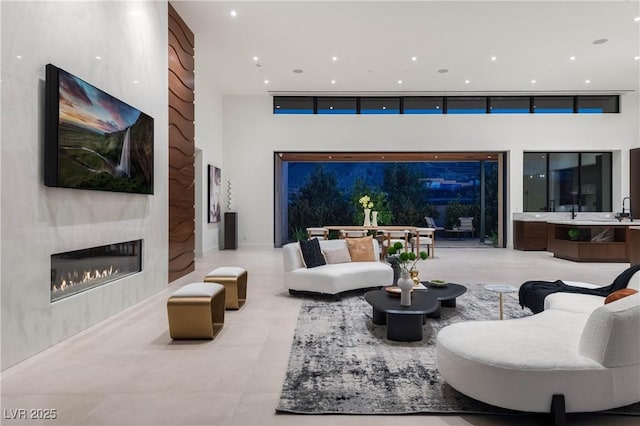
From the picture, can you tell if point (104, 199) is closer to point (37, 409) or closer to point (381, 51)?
point (37, 409)

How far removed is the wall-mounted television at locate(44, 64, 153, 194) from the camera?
3240 mm

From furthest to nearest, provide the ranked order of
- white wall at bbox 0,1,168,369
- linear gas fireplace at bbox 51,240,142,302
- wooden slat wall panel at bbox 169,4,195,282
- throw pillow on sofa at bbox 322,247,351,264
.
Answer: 1. wooden slat wall panel at bbox 169,4,195,282
2. throw pillow on sofa at bbox 322,247,351,264
3. linear gas fireplace at bbox 51,240,142,302
4. white wall at bbox 0,1,168,369

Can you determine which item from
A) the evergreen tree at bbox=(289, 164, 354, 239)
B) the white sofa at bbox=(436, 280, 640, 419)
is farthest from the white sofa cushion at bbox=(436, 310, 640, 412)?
the evergreen tree at bbox=(289, 164, 354, 239)

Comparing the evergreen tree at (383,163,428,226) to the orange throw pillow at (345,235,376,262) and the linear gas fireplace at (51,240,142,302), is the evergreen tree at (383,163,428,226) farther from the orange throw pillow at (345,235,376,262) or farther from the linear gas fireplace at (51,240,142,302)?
the linear gas fireplace at (51,240,142,302)

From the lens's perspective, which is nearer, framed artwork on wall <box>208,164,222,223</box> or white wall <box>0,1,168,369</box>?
white wall <box>0,1,168,369</box>

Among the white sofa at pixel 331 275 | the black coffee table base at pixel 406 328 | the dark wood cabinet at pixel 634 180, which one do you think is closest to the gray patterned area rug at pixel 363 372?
the black coffee table base at pixel 406 328

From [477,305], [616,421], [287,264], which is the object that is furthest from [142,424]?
[477,305]

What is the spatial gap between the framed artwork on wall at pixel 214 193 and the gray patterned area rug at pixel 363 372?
616 cm

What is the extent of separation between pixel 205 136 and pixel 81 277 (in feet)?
20.0

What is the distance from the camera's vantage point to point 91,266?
3998 millimetres

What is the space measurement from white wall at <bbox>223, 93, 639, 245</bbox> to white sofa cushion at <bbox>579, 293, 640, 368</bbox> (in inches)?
359

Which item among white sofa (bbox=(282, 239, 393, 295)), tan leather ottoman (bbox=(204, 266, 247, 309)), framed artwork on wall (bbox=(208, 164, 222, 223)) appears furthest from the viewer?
framed artwork on wall (bbox=(208, 164, 222, 223))

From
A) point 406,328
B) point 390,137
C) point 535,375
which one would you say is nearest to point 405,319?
point 406,328

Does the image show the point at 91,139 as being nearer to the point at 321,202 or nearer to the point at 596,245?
the point at 596,245
